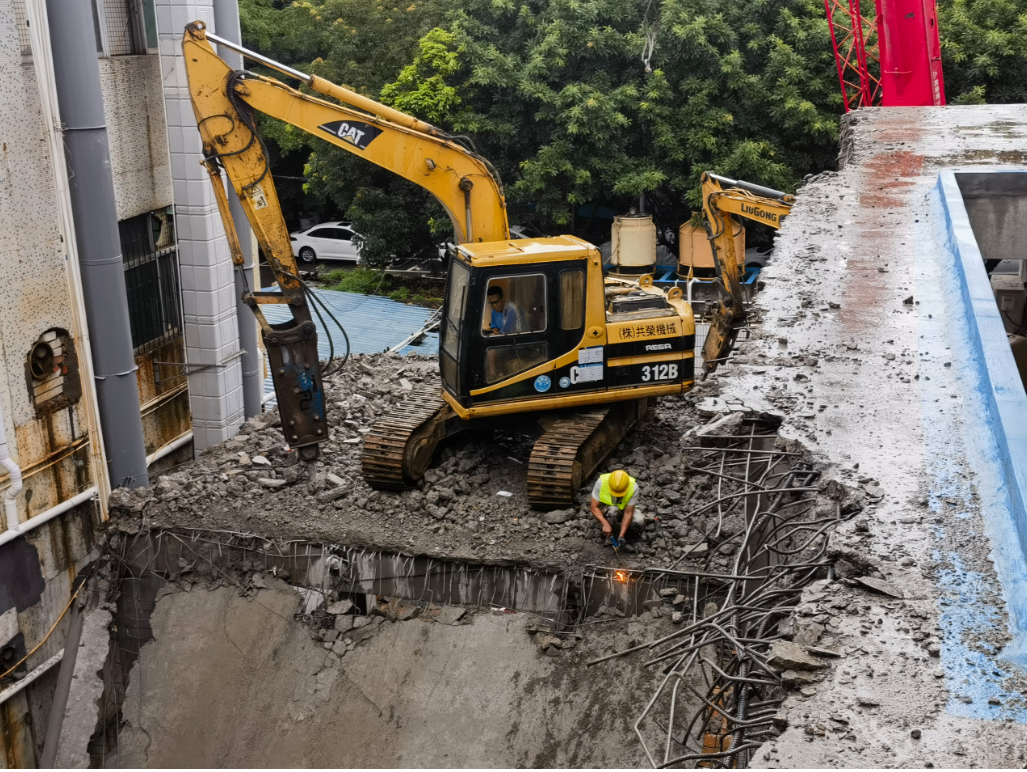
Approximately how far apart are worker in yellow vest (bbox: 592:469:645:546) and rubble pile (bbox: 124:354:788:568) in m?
0.28

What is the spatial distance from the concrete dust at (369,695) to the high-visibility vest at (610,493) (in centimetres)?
110

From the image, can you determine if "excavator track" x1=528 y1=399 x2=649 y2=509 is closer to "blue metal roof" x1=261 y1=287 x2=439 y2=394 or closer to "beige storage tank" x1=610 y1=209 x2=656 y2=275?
"blue metal roof" x1=261 y1=287 x2=439 y2=394

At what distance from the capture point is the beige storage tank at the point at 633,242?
22094 mm

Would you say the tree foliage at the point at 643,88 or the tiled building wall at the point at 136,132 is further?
the tree foliage at the point at 643,88

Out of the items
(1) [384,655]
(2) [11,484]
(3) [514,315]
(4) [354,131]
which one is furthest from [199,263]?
(1) [384,655]

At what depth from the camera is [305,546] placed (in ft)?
36.2

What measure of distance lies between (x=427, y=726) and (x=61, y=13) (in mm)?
7905

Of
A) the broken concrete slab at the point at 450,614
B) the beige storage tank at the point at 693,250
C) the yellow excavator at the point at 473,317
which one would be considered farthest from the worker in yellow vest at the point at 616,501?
the beige storage tank at the point at 693,250

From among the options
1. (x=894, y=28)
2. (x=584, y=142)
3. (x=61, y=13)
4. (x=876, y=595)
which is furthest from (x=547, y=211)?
(x=876, y=595)

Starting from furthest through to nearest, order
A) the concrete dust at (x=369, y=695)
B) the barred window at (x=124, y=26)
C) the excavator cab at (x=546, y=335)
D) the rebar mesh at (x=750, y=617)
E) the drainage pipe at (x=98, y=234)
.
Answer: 1. the barred window at (x=124, y=26)
2. the drainage pipe at (x=98, y=234)
3. the excavator cab at (x=546, y=335)
4. the concrete dust at (x=369, y=695)
5. the rebar mesh at (x=750, y=617)

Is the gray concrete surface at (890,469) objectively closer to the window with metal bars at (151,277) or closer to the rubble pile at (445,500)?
the rubble pile at (445,500)

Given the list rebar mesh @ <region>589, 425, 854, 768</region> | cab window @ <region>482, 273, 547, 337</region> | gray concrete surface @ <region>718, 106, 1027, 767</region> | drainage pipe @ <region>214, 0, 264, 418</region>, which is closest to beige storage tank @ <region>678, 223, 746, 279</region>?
gray concrete surface @ <region>718, 106, 1027, 767</region>

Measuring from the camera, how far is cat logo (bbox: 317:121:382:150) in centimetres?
1107

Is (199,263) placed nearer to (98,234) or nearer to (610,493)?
(98,234)
